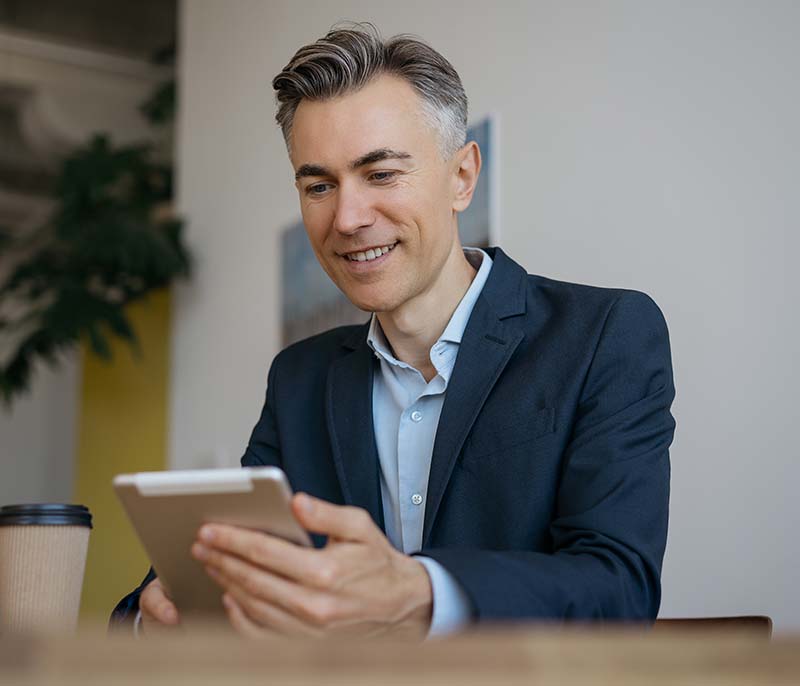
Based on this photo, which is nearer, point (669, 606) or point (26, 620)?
point (26, 620)

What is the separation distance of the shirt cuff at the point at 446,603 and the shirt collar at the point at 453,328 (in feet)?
2.32

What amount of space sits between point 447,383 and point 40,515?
663 millimetres

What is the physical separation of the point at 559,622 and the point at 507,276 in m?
0.76

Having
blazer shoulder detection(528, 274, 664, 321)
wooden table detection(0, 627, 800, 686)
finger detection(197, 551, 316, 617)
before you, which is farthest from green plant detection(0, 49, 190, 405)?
wooden table detection(0, 627, 800, 686)

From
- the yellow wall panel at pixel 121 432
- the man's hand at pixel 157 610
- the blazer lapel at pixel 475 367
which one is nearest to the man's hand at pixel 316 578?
the man's hand at pixel 157 610

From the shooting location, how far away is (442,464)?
5.26 feet

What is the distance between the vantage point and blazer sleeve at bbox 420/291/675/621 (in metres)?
1.10

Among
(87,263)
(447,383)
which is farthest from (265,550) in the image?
(87,263)

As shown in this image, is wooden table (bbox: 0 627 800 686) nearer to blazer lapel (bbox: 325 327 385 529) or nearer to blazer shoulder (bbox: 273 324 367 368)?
blazer lapel (bbox: 325 327 385 529)

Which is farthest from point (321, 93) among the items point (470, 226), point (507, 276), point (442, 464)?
point (470, 226)

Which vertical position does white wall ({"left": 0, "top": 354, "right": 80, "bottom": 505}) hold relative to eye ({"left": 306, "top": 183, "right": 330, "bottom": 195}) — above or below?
below

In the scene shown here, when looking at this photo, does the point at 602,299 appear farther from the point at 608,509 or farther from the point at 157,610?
the point at 157,610

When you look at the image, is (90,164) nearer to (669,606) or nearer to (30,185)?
(669,606)

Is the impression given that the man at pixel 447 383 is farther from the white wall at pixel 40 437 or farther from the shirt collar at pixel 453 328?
the white wall at pixel 40 437
